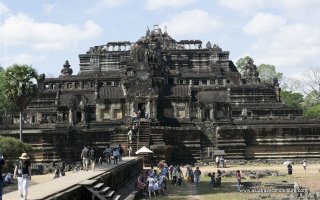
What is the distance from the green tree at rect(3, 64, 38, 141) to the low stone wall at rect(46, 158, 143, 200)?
484 inches

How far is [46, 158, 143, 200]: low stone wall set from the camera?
1592cm

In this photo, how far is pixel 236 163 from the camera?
48.8 meters

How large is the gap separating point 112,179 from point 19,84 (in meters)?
21.7

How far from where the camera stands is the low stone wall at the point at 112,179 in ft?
52.2

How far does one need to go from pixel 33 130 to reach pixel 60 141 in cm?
305

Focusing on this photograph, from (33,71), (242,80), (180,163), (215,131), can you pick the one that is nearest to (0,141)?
(33,71)

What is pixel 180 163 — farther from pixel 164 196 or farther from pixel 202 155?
pixel 164 196

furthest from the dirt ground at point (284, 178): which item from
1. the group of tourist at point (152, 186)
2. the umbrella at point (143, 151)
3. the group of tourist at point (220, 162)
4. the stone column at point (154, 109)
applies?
the stone column at point (154, 109)

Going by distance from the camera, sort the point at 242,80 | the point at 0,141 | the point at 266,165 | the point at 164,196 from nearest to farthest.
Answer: the point at 164,196 < the point at 0,141 < the point at 266,165 < the point at 242,80

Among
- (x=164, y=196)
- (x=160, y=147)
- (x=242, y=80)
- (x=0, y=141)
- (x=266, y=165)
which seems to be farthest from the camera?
(x=242, y=80)

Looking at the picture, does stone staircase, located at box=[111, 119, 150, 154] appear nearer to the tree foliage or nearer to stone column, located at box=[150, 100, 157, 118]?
stone column, located at box=[150, 100, 157, 118]

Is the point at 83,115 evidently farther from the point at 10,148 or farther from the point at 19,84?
the point at 10,148

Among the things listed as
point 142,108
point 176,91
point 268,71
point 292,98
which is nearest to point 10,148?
point 142,108

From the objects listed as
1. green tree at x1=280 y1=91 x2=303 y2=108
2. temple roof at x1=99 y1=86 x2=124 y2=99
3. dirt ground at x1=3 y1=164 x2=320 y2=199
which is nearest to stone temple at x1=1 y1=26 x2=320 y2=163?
temple roof at x1=99 y1=86 x2=124 y2=99
